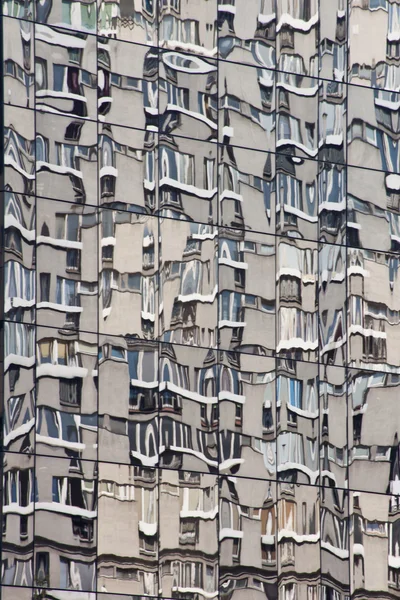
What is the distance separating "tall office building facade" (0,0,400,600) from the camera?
38.0 m

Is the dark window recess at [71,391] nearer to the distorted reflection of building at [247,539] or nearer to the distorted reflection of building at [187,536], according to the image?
the distorted reflection of building at [187,536]

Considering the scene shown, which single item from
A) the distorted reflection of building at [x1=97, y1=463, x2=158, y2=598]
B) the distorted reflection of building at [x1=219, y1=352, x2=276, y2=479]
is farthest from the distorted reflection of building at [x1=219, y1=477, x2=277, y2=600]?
the distorted reflection of building at [x1=97, y1=463, x2=158, y2=598]

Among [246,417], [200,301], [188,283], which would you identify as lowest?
[246,417]

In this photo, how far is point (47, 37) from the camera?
129 ft

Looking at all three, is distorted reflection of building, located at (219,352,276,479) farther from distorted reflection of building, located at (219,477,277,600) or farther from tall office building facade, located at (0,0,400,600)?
distorted reflection of building, located at (219,477,277,600)

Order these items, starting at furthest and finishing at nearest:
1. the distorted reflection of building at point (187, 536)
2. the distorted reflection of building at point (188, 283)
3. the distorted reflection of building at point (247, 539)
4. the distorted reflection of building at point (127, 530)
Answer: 1. the distorted reflection of building at point (188, 283)
2. the distorted reflection of building at point (247, 539)
3. the distorted reflection of building at point (187, 536)
4. the distorted reflection of building at point (127, 530)

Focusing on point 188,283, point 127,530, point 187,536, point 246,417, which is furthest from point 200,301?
point 127,530

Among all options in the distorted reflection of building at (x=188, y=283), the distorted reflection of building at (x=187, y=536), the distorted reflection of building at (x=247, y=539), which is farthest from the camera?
the distorted reflection of building at (x=188, y=283)

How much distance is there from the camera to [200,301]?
3997 cm

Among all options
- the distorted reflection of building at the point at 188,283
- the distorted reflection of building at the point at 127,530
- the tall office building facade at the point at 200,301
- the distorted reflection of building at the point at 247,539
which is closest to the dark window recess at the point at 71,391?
the tall office building facade at the point at 200,301

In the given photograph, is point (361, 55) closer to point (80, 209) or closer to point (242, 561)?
point (80, 209)

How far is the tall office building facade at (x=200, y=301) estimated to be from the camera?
125 feet

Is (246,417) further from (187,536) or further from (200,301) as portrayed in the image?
(187,536)

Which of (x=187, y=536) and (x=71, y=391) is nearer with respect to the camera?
(x=71, y=391)
